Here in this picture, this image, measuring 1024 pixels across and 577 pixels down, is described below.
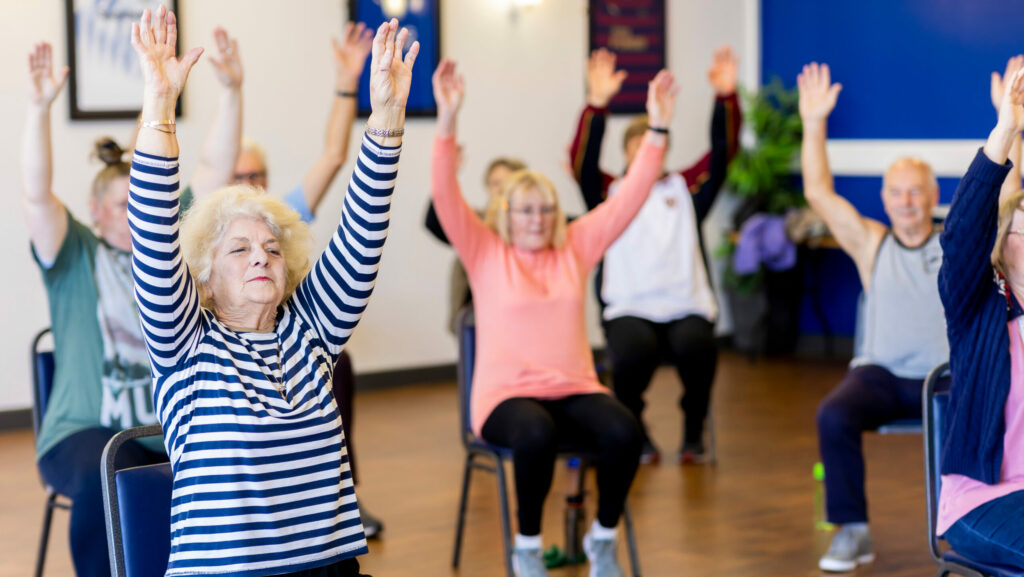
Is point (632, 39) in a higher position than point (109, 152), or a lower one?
higher

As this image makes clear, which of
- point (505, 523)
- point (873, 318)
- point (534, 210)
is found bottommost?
point (505, 523)

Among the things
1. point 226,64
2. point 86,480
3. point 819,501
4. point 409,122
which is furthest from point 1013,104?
point 409,122

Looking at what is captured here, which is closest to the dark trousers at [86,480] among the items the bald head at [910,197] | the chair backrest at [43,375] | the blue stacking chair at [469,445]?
the chair backrest at [43,375]

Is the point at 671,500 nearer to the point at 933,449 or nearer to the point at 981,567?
the point at 933,449

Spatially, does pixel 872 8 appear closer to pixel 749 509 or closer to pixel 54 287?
pixel 749 509

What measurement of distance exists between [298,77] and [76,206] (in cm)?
126

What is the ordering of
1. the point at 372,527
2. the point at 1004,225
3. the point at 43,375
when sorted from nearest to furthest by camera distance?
the point at 1004,225 → the point at 43,375 → the point at 372,527

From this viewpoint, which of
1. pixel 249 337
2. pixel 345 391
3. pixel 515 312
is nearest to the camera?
pixel 249 337

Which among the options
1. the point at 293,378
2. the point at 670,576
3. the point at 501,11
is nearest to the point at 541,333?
the point at 670,576

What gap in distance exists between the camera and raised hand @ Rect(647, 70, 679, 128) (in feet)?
12.6

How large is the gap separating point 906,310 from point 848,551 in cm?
73

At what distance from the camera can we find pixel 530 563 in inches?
131

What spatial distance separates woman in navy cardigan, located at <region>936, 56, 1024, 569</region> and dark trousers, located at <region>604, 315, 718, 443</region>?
233cm

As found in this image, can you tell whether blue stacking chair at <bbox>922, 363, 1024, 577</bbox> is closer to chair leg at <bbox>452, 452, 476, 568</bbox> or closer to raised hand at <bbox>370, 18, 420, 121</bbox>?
raised hand at <bbox>370, 18, 420, 121</bbox>
